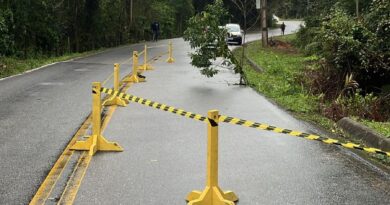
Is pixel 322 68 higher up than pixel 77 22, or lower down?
lower down

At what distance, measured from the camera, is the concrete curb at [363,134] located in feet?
28.2

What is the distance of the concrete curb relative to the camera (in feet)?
28.2

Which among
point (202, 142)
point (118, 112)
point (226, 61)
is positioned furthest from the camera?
point (226, 61)

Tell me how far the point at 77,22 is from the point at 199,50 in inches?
838

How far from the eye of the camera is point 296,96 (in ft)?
49.6

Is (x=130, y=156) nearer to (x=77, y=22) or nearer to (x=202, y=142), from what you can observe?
(x=202, y=142)

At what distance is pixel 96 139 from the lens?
325 inches

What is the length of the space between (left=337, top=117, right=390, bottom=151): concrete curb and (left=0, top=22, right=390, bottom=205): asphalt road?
1.89 ft

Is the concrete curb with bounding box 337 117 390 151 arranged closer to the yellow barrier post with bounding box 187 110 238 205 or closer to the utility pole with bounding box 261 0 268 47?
the yellow barrier post with bounding box 187 110 238 205

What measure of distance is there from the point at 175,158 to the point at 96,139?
1.25 meters

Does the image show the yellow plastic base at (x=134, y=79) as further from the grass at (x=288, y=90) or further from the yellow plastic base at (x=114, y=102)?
the yellow plastic base at (x=114, y=102)

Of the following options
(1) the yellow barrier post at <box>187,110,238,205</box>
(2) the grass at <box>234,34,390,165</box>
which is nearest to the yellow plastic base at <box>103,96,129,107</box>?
(2) the grass at <box>234,34,390,165</box>

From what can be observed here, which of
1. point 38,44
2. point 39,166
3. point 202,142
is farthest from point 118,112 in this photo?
point 38,44

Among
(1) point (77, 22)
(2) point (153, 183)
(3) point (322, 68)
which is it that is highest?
(1) point (77, 22)
